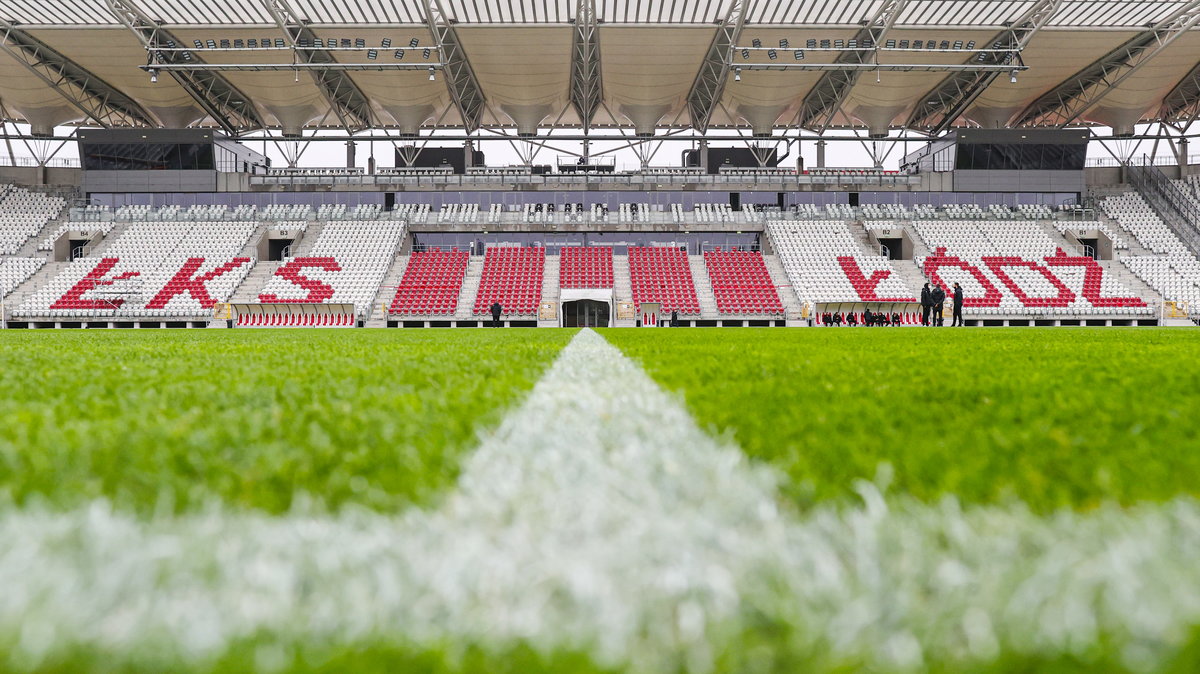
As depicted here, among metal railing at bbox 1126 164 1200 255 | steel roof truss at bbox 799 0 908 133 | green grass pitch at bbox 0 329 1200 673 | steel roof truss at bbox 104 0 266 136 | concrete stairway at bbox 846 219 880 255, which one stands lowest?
green grass pitch at bbox 0 329 1200 673

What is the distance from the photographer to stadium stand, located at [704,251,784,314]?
29266mm

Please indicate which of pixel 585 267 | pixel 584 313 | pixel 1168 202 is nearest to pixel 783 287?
pixel 584 313

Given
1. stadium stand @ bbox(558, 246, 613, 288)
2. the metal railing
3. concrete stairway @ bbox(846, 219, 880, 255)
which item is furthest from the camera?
the metal railing

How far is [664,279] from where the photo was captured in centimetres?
3216

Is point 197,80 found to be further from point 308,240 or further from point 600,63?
point 600,63

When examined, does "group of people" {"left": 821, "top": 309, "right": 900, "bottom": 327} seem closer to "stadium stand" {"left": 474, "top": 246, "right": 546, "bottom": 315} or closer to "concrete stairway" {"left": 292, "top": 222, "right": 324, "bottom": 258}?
"stadium stand" {"left": 474, "top": 246, "right": 546, "bottom": 315}

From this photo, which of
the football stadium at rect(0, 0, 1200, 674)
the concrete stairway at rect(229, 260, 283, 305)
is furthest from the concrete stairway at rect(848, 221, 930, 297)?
the concrete stairway at rect(229, 260, 283, 305)

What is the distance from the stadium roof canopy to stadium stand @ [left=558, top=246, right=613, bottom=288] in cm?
630

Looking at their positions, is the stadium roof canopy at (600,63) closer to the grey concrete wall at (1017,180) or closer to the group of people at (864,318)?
the grey concrete wall at (1017,180)

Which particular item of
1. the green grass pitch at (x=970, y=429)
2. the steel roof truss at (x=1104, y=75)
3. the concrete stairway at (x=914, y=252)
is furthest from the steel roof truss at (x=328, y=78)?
the steel roof truss at (x=1104, y=75)

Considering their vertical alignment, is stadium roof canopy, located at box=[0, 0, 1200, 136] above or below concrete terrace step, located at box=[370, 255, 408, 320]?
above

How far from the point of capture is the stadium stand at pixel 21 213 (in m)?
33.2

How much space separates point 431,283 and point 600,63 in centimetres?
1167

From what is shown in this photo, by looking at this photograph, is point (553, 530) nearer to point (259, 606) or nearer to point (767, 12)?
point (259, 606)
